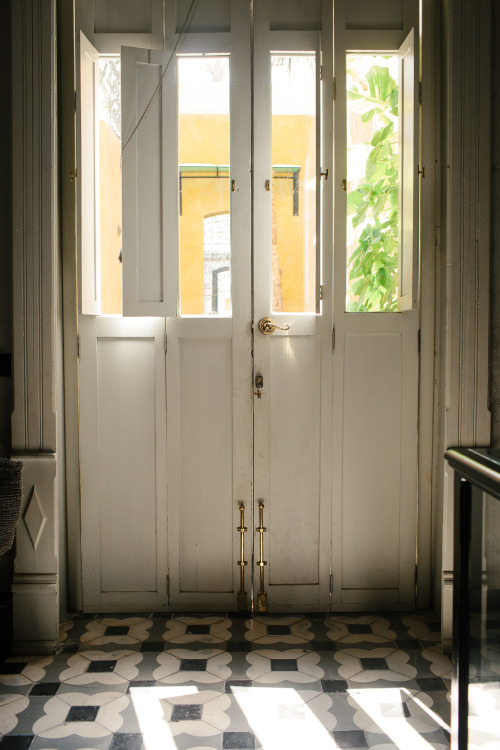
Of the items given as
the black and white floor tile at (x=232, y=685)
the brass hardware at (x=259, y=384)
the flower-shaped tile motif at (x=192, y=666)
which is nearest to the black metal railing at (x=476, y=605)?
the black and white floor tile at (x=232, y=685)

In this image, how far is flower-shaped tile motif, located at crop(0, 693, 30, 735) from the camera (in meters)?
2.17

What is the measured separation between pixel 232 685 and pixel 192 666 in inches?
8.2

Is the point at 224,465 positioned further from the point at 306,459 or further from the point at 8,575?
the point at 8,575

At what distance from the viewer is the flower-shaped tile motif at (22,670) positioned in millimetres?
2469

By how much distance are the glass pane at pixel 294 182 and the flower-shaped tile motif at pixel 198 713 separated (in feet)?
5.33

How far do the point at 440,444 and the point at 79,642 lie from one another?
70.0 inches

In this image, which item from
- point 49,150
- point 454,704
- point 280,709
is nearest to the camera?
point 454,704

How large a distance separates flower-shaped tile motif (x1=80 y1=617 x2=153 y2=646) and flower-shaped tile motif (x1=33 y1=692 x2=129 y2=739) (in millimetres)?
409

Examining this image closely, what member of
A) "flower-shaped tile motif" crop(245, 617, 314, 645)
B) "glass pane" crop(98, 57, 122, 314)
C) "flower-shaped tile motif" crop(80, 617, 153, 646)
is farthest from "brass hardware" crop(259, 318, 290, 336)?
"flower-shaped tile motif" crop(80, 617, 153, 646)

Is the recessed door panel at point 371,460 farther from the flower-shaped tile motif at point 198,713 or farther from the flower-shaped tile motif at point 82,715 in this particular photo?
the flower-shaped tile motif at point 82,715

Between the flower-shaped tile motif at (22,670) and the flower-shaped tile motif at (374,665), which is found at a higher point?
the flower-shaped tile motif at (374,665)

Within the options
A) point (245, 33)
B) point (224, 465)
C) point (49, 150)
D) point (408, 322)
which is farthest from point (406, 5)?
point (224, 465)

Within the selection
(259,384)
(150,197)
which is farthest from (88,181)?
(259,384)

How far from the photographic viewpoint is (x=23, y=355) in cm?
271
